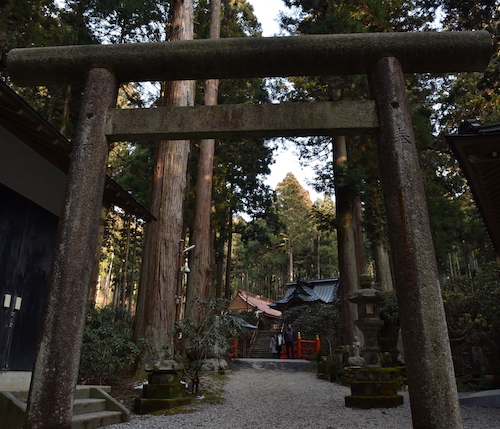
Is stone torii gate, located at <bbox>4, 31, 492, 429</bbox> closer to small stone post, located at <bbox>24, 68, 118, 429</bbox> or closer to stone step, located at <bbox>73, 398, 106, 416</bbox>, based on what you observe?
small stone post, located at <bbox>24, 68, 118, 429</bbox>

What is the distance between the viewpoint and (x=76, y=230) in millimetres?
3061

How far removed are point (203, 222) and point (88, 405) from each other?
7411 millimetres

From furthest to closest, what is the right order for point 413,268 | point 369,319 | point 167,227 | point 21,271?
point 167,227 < point 369,319 < point 21,271 < point 413,268

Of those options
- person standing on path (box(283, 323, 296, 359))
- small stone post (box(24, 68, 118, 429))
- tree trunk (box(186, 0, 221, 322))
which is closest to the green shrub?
small stone post (box(24, 68, 118, 429))

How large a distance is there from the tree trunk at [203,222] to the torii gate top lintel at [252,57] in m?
7.82

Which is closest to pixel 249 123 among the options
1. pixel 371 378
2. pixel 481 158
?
pixel 481 158

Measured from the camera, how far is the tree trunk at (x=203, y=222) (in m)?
11.5

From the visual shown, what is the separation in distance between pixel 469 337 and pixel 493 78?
6683mm

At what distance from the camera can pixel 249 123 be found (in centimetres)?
342

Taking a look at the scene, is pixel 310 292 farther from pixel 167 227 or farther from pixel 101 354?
pixel 101 354

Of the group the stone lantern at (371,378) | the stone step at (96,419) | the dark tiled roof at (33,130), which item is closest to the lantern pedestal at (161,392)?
the stone step at (96,419)

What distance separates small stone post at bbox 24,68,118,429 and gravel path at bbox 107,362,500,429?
2.40 meters

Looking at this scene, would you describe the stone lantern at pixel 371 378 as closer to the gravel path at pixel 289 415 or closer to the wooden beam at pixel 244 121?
the gravel path at pixel 289 415

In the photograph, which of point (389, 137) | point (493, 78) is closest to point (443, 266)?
point (493, 78)
